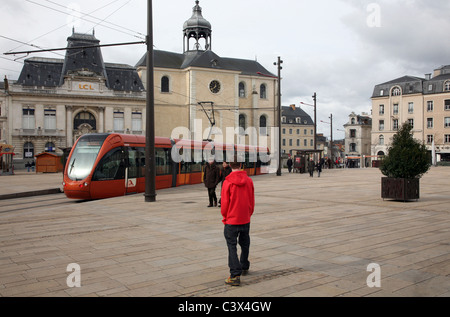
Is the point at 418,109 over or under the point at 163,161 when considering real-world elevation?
over

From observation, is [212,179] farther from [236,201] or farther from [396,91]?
[396,91]

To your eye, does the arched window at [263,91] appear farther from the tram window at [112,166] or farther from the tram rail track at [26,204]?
the tram rail track at [26,204]

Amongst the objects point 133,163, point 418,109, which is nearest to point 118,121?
point 133,163

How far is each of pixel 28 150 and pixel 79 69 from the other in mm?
13492

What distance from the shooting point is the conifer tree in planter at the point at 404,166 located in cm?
1369

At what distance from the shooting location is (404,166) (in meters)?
13.7

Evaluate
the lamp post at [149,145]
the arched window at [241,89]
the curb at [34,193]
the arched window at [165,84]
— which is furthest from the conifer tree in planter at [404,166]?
the arched window at [241,89]

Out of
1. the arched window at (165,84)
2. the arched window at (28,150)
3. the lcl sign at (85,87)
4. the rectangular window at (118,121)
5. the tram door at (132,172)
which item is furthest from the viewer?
the arched window at (165,84)

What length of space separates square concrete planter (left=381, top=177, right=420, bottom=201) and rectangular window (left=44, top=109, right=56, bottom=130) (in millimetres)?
55035

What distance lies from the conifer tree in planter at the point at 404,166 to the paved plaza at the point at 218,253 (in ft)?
5.57

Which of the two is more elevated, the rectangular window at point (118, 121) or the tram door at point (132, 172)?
the rectangular window at point (118, 121)

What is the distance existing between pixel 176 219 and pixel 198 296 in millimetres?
5957

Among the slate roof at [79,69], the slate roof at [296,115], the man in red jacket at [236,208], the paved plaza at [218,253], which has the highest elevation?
the slate roof at [79,69]

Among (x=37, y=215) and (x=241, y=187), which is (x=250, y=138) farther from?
(x=241, y=187)
